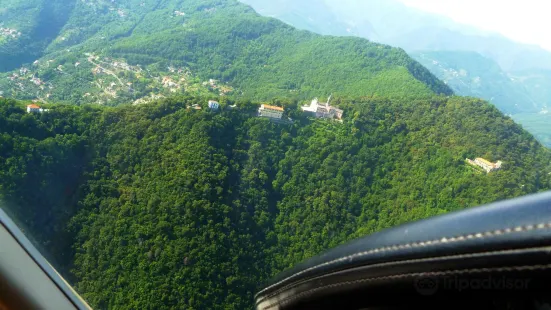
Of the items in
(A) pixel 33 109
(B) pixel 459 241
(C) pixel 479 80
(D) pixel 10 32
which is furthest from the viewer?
(C) pixel 479 80

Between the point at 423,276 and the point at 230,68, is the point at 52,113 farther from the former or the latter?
the point at 230,68

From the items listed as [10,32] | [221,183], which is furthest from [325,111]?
[10,32]

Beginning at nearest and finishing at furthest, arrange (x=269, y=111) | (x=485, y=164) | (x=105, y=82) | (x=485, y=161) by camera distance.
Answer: (x=485, y=164) → (x=485, y=161) → (x=269, y=111) → (x=105, y=82)

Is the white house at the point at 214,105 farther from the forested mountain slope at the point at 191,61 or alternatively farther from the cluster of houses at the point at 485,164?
the cluster of houses at the point at 485,164

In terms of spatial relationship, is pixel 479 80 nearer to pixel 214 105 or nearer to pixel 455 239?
pixel 214 105

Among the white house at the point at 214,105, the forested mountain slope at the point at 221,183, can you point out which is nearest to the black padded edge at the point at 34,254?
the forested mountain slope at the point at 221,183

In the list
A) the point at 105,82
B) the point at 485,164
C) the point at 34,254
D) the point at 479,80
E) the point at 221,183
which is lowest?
the point at 479,80
